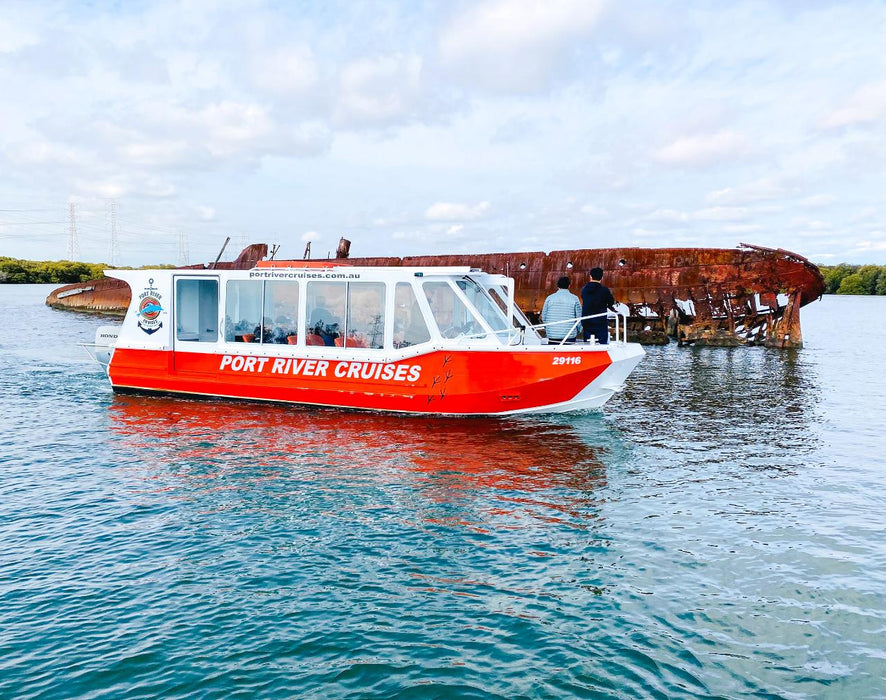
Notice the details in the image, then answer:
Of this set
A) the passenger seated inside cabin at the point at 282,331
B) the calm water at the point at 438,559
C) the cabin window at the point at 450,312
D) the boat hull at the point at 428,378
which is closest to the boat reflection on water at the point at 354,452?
the calm water at the point at 438,559

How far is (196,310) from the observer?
1678 cm

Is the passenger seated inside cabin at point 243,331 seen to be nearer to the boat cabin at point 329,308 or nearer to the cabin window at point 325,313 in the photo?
the boat cabin at point 329,308

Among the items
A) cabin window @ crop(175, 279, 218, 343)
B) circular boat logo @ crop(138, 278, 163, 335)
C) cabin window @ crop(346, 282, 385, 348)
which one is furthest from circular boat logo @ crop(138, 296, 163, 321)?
cabin window @ crop(346, 282, 385, 348)

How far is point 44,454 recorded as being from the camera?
11719 millimetres

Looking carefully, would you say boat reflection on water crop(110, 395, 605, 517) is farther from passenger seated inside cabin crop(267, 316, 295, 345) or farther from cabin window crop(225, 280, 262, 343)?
cabin window crop(225, 280, 262, 343)

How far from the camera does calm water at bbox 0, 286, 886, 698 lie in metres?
5.51

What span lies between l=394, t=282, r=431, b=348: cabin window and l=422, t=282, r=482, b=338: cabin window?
0.32m

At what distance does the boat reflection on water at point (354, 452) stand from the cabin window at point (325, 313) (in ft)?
5.51

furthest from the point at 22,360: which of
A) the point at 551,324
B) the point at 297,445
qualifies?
the point at 551,324

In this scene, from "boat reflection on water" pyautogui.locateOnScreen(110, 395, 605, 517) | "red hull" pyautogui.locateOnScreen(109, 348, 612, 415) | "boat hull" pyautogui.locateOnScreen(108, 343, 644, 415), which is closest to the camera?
"boat reflection on water" pyautogui.locateOnScreen(110, 395, 605, 517)

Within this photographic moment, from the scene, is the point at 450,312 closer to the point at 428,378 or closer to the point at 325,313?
the point at 428,378

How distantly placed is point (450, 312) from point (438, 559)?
23.9ft

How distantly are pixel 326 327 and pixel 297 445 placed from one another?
3.52 m

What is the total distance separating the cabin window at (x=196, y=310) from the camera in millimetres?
16609
